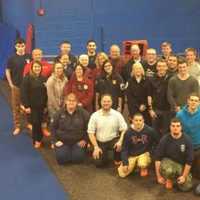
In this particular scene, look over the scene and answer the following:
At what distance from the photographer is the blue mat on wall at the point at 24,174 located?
487 centimetres

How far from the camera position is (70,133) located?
5629 millimetres

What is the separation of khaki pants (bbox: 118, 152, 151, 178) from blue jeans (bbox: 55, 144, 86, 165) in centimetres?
66

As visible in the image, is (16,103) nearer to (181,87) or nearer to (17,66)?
(17,66)

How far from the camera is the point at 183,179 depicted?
15.5 ft

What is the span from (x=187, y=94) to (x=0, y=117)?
3.88 meters

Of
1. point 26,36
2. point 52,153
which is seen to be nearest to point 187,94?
point 52,153

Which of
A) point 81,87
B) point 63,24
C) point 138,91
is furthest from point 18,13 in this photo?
point 138,91

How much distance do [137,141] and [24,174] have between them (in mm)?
1551

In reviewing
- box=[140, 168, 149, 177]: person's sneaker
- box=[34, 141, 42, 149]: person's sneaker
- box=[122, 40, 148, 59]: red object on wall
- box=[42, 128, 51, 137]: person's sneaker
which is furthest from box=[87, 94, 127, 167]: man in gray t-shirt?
box=[122, 40, 148, 59]: red object on wall

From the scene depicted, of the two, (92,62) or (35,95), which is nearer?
(35,95)

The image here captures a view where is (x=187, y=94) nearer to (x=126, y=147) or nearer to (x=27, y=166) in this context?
(x=126, y=147)

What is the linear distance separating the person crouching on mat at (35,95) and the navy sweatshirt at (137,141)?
1589 millimetres

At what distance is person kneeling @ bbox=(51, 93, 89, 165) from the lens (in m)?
5.59

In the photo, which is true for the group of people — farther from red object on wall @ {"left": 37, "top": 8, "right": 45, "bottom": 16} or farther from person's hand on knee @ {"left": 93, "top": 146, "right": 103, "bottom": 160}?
red object on wall @ {"left": 37, "top": 8, "right": 45, "bottom": 16}
